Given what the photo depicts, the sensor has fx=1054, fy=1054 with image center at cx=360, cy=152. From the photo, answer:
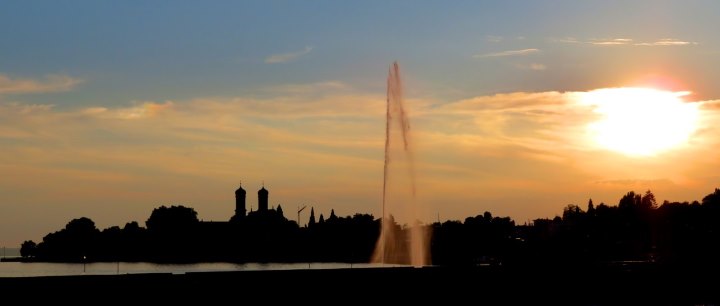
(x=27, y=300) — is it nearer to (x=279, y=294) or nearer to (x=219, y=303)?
(x=219, y=303)

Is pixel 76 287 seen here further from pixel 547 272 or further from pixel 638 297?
pixel 638 297

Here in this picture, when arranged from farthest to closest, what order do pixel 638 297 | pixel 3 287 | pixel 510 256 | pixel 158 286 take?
pixel 510 256 → pixel 638 297 → pixel 158 286 → pixel 3 287

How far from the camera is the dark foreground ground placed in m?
51.2

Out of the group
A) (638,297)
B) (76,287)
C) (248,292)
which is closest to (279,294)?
(248,292)

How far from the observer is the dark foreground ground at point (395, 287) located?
Result: 5119 centimetres

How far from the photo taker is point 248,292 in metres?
56.0

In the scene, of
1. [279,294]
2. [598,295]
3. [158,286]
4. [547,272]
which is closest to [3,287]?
[158,286]

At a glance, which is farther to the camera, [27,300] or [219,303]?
[219,303]

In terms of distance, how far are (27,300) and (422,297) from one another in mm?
26031

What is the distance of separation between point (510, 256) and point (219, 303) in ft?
193

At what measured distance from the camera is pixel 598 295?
82312mm

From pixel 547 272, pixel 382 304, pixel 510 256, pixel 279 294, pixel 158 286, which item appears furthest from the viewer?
pixel 510 256

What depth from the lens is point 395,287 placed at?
63.8m

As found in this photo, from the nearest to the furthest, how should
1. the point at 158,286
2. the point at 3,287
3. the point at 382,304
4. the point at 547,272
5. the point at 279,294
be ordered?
1. the point at 3,287
2. the point at 158,286
3. the point at 279,294
4. the point at 382,304
5. the point at 547,272
